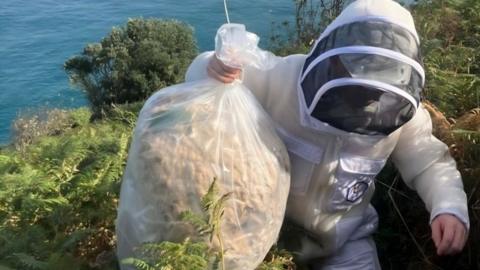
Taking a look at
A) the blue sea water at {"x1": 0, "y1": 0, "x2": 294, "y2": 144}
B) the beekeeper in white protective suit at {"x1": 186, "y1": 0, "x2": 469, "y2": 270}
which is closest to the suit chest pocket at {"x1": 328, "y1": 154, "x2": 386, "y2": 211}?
the beekeeper in white protective suit at {"x1": 186, "y1": 0, "x2": 469, "y2": 270}

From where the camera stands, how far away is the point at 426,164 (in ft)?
8.94

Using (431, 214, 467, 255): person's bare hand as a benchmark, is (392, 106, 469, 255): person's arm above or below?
above

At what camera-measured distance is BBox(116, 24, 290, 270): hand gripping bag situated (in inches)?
84.9

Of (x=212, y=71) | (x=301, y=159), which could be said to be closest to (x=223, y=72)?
(x=212, y=71)

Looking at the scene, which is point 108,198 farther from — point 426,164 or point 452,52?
point 452,52

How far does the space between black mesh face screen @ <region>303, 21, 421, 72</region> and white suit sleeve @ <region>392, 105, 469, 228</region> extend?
0.52 metres

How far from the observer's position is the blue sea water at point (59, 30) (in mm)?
34562

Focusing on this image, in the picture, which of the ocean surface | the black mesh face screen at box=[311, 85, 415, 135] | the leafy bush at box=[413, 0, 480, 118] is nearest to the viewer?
the black mesh face screen at box=[311, 85, 415, 135]

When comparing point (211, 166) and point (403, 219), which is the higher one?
point (211, 166)

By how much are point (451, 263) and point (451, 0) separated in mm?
3250

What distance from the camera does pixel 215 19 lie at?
136ft

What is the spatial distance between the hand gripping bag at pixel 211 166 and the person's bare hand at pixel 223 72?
0.10 feet

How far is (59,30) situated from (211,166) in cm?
4660

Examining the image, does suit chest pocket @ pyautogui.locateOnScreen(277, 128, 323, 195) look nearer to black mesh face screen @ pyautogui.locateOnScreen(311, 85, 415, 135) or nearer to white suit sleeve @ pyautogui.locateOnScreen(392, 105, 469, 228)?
black mesh face screen @ pyautogui.locateOnScreen(311, 85, 415, 135)
